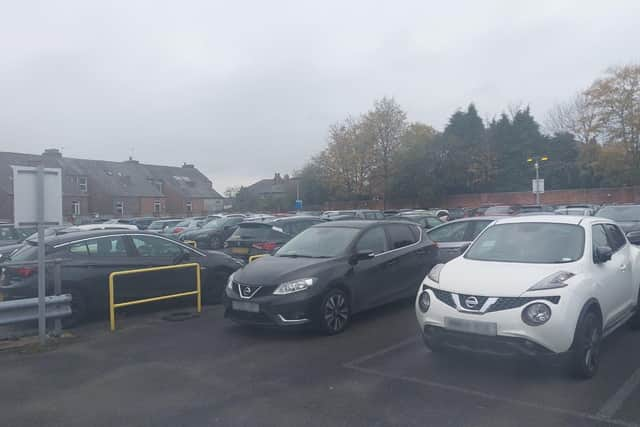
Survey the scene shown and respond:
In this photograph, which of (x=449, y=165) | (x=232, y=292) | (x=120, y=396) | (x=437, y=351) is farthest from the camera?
(x=449, y=165)

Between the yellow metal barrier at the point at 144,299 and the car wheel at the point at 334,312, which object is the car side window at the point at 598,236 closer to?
the car wheel at the point at 334,312

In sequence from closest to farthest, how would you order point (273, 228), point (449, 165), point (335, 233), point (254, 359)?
point (254, 359)
point (335, 233)
point (273, 228)
point (449, 165)

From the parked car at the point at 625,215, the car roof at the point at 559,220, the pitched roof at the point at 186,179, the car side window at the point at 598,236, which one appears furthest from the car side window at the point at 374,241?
the pitched roof at the point at 186,179

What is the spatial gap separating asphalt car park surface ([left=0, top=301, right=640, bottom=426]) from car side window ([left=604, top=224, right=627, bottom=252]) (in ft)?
4.10

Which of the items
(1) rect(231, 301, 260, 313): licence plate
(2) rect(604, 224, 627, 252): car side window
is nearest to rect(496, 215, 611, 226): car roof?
(2) rect(604, 224, 627, 252): car side window

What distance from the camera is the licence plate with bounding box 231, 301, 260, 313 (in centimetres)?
758

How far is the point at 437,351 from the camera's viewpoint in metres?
6.29

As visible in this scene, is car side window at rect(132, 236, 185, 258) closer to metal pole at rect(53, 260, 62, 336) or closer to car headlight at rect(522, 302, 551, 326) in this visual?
metal pole at rect(53, 260, 62, 336)

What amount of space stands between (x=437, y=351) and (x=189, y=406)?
285 centimetres

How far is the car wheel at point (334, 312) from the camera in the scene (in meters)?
7.59

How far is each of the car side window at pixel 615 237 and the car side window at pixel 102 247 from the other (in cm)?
764

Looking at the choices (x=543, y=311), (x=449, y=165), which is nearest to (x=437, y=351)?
(x=543, y=311)

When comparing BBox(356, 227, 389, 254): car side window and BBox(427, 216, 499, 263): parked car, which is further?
BBox(427, 216, 499, 263): parked car

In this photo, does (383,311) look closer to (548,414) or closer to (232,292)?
(232,292)
